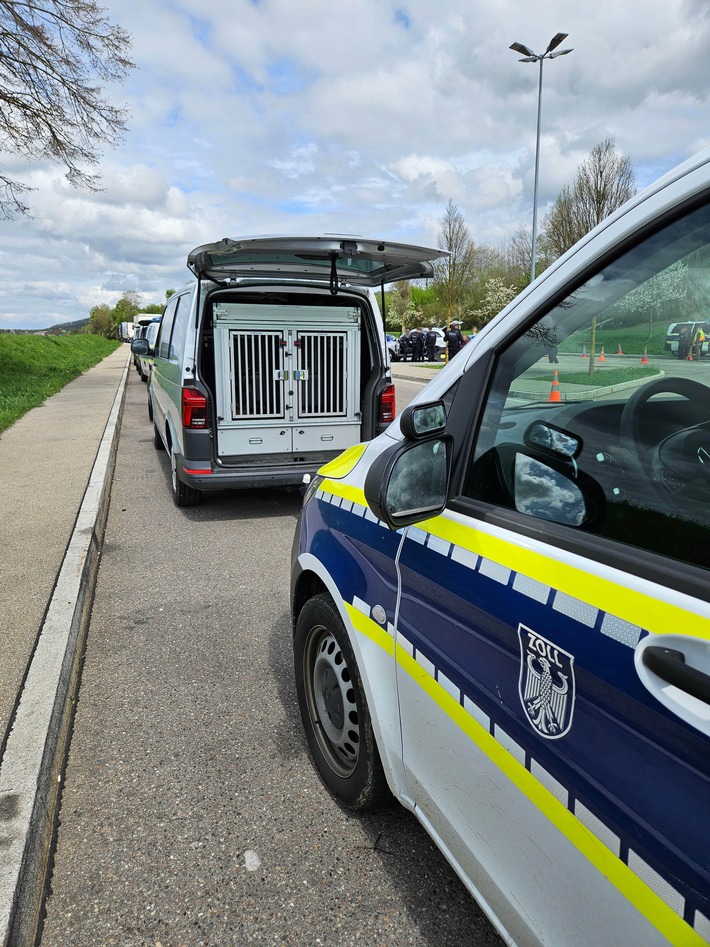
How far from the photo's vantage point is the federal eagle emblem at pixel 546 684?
4.02ft

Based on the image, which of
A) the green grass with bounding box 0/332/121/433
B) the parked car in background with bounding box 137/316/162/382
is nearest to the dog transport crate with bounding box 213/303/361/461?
the parked car in background with bounding box 137/316/162/382

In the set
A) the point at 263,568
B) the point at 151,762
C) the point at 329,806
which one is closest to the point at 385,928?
the point at 329,806

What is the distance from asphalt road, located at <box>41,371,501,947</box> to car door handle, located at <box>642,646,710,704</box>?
1.37m

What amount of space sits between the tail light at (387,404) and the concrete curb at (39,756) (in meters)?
3.19

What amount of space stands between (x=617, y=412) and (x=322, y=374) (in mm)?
5101

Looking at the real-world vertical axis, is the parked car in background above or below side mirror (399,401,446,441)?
above

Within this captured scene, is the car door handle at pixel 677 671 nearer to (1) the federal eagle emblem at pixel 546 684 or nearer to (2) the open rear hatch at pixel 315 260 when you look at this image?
(1) the federal eagle emblem at pixel 546 684

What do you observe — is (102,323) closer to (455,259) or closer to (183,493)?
(455,259)

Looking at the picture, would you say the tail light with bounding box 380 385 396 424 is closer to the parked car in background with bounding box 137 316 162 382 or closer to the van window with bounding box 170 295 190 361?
the van window with bounding box 170 295 190 361

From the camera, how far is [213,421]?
6.07 metres

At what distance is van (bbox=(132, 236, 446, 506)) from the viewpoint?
5855 millimetres

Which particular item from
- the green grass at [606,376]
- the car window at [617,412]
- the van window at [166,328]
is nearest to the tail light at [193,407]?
the van window at [166,328]

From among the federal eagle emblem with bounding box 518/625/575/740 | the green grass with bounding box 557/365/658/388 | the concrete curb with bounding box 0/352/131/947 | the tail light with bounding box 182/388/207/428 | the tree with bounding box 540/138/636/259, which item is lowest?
the concrete curb with bounding box 0/352/131/947

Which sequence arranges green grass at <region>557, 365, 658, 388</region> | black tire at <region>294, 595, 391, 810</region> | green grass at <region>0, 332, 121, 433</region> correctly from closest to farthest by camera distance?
green grass at <region>557, 365, 658, 388</region> < black tire at <region>294, 595, 391, 810</region> < green grass at <region>0, 332, 121, 433</region>
